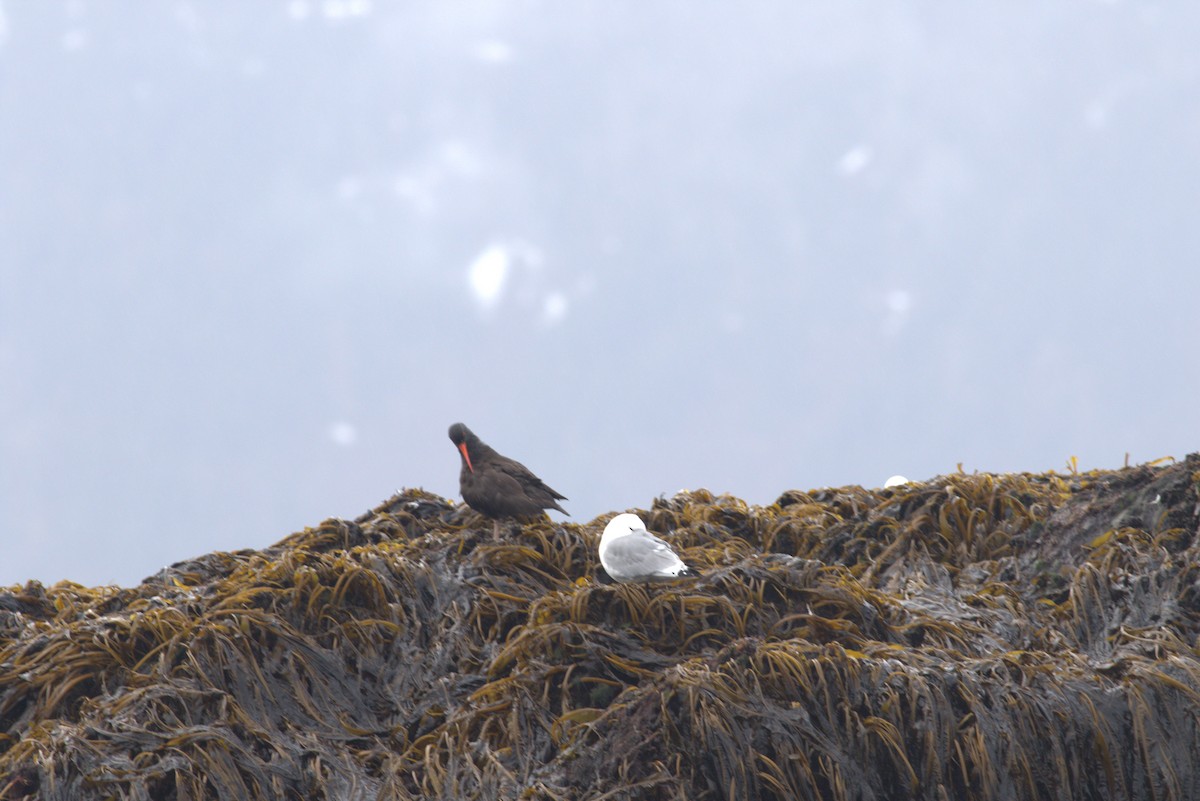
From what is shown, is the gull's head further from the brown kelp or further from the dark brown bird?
the dark brown bird

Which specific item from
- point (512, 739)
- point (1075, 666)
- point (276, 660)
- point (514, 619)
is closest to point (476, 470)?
point (514, 619)

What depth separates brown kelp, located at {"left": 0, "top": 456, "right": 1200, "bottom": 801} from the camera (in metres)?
3.48

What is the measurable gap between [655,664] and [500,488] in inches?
62.2

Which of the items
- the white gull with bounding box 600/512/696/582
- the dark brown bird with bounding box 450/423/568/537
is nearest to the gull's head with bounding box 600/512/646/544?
the white gull with bounding box 600/512/696/582

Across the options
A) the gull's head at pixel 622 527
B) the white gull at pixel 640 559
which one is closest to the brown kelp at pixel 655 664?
the white gull at pixel 640 559

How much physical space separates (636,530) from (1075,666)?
60.1 inches

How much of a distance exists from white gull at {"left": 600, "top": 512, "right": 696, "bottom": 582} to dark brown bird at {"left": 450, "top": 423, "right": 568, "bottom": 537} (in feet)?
3.31

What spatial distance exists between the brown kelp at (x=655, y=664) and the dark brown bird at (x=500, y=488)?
0.15 meters

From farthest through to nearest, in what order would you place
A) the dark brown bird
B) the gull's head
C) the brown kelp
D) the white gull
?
the dark brown bird
the gull's head
the white gull
the brown kelp

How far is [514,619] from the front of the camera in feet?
14.7

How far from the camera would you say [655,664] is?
3.93 m

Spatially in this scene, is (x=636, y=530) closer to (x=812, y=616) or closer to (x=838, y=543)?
(x=812, y=616)

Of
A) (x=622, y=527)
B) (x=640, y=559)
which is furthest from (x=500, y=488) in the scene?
(x=640, y=559)

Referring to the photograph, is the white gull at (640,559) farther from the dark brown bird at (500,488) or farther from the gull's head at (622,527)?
the dark brown bird at (500,488)
